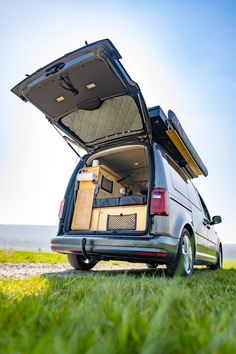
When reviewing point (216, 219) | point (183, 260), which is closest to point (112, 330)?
point (183, 260)

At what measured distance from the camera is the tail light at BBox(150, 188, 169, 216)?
11.8 ft

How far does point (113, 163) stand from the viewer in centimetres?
555

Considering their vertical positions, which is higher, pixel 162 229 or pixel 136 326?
pixel 162 229

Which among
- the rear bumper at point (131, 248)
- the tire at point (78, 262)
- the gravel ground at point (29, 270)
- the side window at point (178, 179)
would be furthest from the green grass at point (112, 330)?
the tire at point (78, 262)

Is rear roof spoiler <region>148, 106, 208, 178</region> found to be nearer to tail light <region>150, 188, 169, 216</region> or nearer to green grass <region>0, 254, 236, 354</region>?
tail light <region>150, 188, 169, 216</region>

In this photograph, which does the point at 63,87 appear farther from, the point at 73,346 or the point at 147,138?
the point at 73,346

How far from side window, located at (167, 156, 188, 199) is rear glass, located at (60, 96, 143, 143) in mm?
779

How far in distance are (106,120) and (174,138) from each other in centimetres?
108

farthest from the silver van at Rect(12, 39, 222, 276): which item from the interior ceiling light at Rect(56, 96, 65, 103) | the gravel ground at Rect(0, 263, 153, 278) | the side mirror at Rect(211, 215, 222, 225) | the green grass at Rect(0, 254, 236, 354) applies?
the green grass at Rect(0, 254, 236, 354)

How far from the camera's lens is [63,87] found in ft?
12.5

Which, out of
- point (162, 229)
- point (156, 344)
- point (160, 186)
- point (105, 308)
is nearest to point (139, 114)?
point (160, 186)

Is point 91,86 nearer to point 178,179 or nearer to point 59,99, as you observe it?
point 59,99

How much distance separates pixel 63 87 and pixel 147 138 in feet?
4.57

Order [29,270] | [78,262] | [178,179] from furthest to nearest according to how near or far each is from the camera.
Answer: [78,262] → [178,179] → [29,270]
